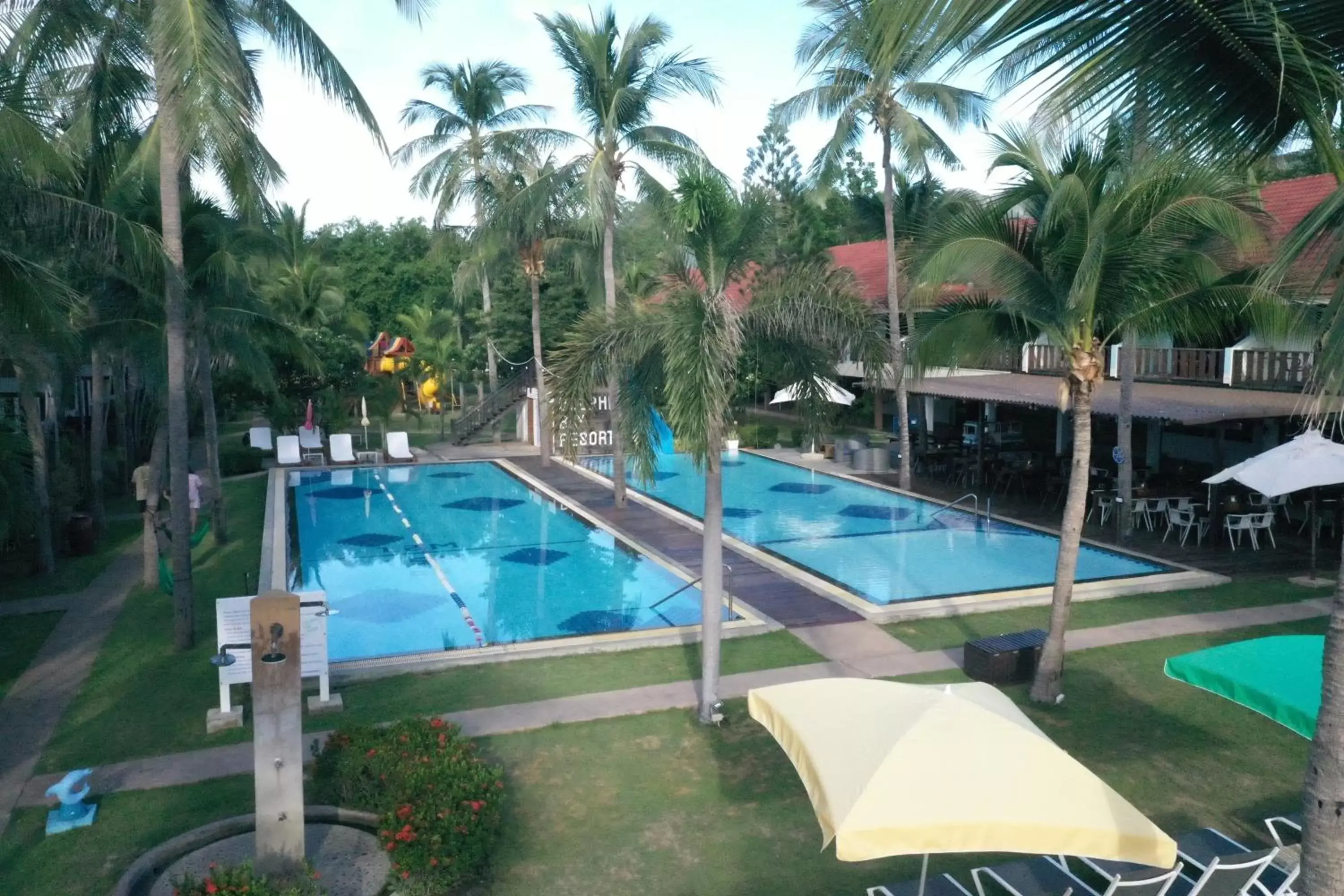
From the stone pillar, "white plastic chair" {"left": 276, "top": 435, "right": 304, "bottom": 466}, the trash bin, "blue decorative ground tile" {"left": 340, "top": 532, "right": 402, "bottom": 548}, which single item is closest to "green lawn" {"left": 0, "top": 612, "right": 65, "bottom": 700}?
the trash bin

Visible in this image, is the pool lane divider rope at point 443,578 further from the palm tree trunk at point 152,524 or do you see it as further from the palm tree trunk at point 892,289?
the palm tree trunk at point 892,289

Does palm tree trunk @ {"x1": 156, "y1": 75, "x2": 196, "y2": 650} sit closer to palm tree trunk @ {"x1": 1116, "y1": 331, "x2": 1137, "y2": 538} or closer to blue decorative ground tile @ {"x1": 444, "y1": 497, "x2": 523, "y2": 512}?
blue decorative ground tile @ {"x1": 444, "y1": 497, "x2": 523, "y2": 512}

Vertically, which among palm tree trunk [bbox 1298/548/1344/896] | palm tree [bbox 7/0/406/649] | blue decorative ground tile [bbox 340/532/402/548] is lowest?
blue decorative ground tile [bbox 340/532/402/548]

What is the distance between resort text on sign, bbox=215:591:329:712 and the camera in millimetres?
9727

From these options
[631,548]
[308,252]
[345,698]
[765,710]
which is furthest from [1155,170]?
[308,252]

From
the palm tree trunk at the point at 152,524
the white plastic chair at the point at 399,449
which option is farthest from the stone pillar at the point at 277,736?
the white plastic chair at the point at 399,449

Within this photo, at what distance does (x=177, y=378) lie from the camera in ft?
39.3

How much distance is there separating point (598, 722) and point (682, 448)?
2782 millimetres

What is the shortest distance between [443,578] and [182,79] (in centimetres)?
916

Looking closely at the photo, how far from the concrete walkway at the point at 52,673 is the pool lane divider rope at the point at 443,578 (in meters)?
4.34

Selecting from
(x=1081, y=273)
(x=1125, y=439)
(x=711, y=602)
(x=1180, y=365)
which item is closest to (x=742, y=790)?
(x=711, y=602)

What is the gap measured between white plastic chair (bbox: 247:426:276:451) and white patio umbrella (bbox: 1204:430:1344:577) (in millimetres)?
23732

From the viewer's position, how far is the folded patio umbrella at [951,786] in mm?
5148

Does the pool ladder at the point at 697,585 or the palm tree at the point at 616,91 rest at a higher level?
the palm tree at the point at 616,91
